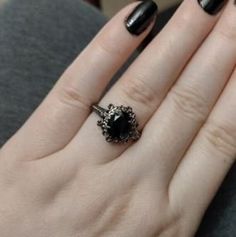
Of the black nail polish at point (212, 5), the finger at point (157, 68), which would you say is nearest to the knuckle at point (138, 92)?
the finger at point (157, 68)

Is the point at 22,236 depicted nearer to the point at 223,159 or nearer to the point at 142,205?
the point at 142,205

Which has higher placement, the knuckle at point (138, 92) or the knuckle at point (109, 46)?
the knuckle at point (109, 46)

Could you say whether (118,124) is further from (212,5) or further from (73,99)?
(212,5)

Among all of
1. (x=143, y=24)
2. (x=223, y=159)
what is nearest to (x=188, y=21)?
(x=143, y=24)

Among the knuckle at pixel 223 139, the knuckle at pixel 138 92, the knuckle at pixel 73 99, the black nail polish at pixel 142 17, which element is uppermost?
the black nail polish at pixel 142 17

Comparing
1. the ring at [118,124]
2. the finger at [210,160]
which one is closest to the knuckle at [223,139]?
the finger at [210,160]

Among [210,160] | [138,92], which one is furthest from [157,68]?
[210,160]

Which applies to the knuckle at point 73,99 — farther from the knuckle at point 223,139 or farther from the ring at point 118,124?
the knuckle at point 223,139
